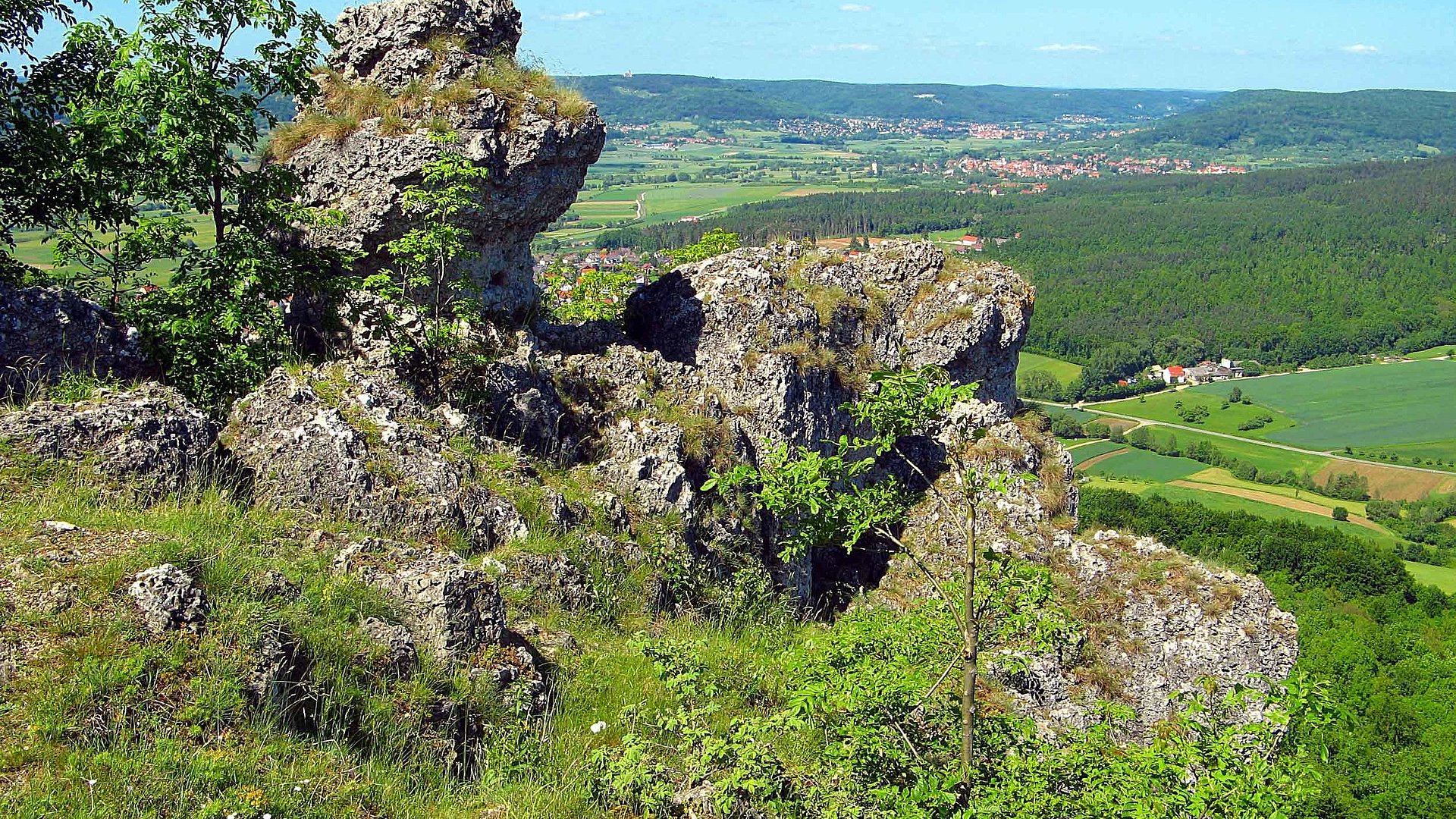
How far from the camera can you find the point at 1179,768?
15.4 ft

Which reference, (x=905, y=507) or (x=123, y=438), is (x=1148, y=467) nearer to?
(x=905, y=507)

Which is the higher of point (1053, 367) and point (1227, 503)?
point (1053, 367)

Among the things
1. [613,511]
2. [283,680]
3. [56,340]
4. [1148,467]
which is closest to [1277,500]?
[1148,467]

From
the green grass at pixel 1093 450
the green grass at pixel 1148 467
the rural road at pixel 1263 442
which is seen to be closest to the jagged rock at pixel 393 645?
the green grass at pixel 1148 467

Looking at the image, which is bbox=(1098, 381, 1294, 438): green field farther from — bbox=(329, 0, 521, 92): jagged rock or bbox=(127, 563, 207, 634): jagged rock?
bbox=(127, 563, 207, 634): jagged rock

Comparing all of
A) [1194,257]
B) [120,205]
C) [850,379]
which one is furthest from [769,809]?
[1194,257]

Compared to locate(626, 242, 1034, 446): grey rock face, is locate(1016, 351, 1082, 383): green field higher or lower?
lower

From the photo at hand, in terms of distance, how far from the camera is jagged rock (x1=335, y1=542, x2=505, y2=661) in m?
6.62

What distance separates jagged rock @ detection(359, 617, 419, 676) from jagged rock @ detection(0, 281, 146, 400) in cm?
440

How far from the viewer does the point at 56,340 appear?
27.8 ft

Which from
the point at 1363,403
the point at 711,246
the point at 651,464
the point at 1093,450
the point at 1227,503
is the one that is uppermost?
the point at 711,246

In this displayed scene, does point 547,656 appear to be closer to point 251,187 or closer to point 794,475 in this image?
point 794,475

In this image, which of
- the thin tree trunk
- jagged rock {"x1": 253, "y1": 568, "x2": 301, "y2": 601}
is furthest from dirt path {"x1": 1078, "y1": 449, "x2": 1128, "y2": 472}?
jagged rock {"x1": 253, "y1": 568, "x2": 301, "y2": 601}

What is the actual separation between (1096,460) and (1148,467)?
428 cm
